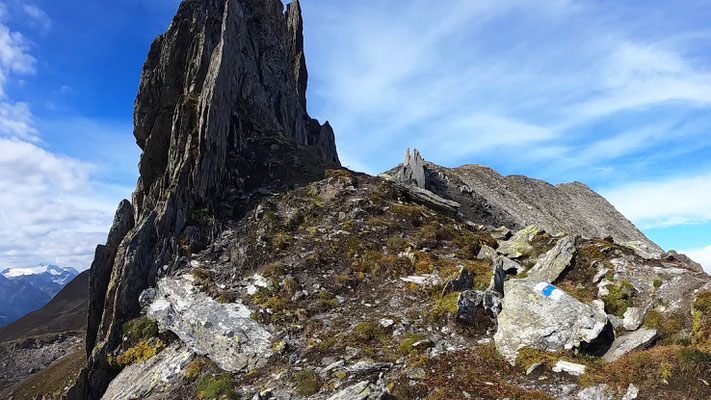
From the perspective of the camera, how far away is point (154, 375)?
17.3m

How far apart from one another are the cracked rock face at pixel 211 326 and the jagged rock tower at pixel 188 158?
8.46 feet

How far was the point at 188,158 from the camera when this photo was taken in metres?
28.2

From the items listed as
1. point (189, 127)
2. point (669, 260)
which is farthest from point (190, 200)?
point (669, 260)

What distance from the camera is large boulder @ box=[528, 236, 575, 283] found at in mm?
18656

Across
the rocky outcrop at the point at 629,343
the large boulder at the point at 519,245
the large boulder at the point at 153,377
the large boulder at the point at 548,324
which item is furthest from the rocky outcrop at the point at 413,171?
the rocky outcrop at the point at 629,343

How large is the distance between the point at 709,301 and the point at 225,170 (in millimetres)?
31294

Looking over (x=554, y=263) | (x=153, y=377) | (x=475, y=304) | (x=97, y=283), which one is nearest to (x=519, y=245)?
(x=554, y=263)

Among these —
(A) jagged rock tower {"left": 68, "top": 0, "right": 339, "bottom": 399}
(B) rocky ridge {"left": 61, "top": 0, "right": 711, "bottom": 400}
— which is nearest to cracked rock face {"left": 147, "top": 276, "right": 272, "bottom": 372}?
(B) rocky ridge {"left": 61, "top": 0, "right": 711, "bottom": 400}

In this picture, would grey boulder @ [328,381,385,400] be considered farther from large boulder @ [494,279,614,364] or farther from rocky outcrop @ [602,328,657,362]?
rocky outcrop @ [602,328,657,362]

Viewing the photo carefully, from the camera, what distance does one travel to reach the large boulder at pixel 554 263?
61.2 feet

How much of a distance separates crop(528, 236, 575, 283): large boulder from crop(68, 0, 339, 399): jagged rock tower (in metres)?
21.2

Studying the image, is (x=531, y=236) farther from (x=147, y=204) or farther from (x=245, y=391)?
(x=147, y=204)

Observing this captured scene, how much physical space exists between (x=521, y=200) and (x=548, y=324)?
1975 inches

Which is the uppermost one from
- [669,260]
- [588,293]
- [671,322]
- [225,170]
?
[225,170]
